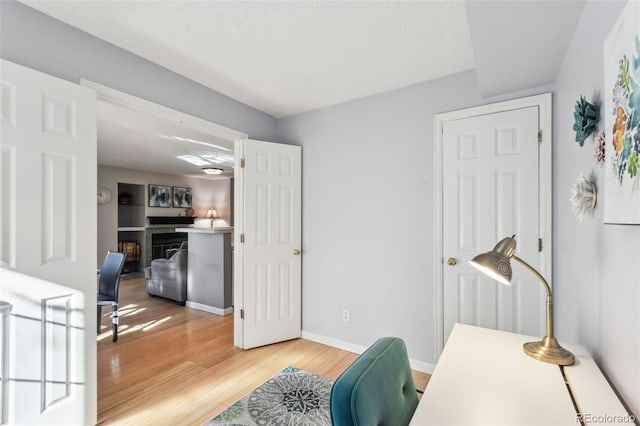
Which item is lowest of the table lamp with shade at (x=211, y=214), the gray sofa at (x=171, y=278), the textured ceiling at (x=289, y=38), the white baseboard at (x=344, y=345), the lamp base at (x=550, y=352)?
the white baseboard at (x=344, y=345)

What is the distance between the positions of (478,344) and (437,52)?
187 centimetres

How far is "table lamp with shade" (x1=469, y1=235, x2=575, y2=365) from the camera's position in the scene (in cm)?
106

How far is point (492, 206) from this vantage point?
2223mm

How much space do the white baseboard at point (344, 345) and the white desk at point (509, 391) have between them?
55.0 inches

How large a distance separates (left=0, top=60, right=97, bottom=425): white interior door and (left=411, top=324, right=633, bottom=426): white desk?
192 centimetres

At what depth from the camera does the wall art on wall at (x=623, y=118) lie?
0.76 m

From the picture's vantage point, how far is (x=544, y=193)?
204cm

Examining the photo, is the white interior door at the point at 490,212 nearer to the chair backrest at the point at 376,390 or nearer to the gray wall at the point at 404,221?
the gray wall at the point at 404,221

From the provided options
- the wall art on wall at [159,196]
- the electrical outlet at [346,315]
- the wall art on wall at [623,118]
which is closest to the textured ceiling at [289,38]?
the wall art on wall at [623,118]

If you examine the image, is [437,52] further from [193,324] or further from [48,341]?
[193,324]

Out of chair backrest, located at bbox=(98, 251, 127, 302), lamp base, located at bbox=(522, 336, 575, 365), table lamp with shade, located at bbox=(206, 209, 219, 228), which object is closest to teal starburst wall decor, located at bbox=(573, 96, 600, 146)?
lamp base, located at bbox=(522, 336, 575, 365)

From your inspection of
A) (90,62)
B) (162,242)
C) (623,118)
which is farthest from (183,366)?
(162,242)

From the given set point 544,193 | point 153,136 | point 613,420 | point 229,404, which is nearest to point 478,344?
point 613,420

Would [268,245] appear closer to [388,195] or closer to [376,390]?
[388,195]
